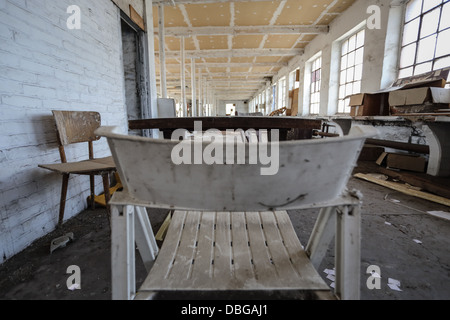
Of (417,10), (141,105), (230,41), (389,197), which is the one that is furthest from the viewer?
(230,41)

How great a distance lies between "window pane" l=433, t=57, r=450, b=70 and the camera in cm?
341

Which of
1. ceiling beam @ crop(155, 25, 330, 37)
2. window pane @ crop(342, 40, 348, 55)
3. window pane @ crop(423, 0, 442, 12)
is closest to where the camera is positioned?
window pane @ crop(423, 0, 442, 12)

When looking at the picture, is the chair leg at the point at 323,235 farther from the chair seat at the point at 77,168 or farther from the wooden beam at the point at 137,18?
the wooden beam at the point at 137,18

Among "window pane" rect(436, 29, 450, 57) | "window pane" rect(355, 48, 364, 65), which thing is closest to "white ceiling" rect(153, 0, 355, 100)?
"window pane" rect(355, 48, 364, 65)

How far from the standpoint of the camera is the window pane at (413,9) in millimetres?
4035

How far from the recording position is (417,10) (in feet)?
13.4

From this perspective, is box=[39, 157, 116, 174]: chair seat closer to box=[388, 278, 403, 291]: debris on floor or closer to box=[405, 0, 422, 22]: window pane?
box=[388, 278, 403, 291]: debris on floor

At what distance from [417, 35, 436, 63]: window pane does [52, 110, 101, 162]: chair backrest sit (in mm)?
5248

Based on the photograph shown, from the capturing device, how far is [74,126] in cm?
210

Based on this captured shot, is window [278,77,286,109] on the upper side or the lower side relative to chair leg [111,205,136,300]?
upper

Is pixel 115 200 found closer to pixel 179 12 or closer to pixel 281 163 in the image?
pixel 281 163

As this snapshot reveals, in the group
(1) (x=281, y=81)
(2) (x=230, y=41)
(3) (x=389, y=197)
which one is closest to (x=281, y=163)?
(3) (x=389, y=197)

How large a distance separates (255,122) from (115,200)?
121 cm

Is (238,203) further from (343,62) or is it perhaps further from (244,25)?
(244,25)
